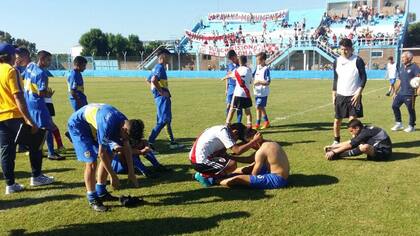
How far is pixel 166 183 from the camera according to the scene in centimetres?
609

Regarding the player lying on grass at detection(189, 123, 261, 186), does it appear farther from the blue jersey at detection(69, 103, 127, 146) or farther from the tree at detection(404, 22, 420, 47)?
the tree at detection(404, 22, 420, 47)

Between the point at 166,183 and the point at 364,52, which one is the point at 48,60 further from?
the point at 364,52

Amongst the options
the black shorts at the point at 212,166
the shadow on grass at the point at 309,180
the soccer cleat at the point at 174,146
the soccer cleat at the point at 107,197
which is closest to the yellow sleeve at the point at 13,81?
the soccer cleat at the point at 107,197

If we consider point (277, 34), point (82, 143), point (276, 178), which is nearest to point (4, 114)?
point (82, 143)

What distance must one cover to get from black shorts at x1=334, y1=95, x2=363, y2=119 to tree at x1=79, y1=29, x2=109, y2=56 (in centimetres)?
7100

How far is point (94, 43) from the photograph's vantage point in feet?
245

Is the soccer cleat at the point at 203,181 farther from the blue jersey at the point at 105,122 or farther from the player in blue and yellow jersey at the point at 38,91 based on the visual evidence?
the player in blue and yellow jersey at the point at 38,91

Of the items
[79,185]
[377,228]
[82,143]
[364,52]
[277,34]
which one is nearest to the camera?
[377,228]

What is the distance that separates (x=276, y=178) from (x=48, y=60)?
4.75 metres

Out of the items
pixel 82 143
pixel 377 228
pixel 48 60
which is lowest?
pixel 377 228

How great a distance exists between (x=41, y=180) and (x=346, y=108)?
5751 mm

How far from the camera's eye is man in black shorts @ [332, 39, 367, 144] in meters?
7.60

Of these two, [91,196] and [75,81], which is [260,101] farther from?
[91,196]

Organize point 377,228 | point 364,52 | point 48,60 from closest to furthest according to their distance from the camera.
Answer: point 377,228 → point 48,60 → point 364,52
